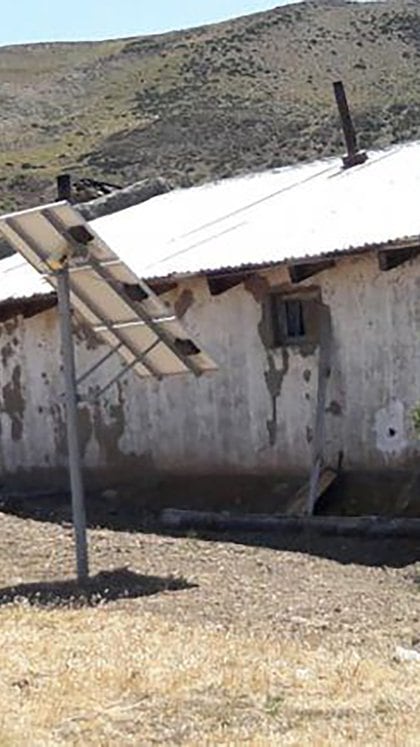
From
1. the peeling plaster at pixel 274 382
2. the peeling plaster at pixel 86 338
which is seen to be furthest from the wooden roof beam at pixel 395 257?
the peeling plaster at pixel 86 338

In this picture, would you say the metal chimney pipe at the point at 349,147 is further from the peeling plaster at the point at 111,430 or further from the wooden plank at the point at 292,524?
the wooden plank at the point at 292,524

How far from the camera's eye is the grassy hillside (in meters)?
55.7

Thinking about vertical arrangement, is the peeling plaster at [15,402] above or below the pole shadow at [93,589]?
above

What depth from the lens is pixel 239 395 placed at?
16562mm

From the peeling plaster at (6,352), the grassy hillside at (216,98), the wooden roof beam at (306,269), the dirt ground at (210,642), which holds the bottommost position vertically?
the dirt ground at (210,642)

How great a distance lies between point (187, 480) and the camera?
1695 cm

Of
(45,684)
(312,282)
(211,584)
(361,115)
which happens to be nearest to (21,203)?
(361,115)

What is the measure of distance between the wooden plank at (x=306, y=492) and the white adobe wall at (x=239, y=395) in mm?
220

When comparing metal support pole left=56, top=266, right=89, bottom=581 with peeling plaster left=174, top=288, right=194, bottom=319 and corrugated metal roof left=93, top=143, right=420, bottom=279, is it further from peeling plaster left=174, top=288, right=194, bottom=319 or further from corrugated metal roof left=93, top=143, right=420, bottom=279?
peeling plaster left=174, top=288, right=194, bottom=319

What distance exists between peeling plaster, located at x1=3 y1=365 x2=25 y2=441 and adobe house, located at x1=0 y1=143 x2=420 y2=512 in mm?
21

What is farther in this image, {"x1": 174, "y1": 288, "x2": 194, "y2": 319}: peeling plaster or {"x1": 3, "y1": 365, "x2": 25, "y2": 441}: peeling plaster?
{"x1": 3, "y1": 365, "x2": 25, "y2": 441}: peeling plaster

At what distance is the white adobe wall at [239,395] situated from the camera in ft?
50.3

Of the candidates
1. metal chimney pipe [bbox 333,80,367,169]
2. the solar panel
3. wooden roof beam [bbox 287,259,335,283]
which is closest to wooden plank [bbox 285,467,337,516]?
wooden roof beam [bbox 287,259,335,283]

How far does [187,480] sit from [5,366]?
3.23 m
